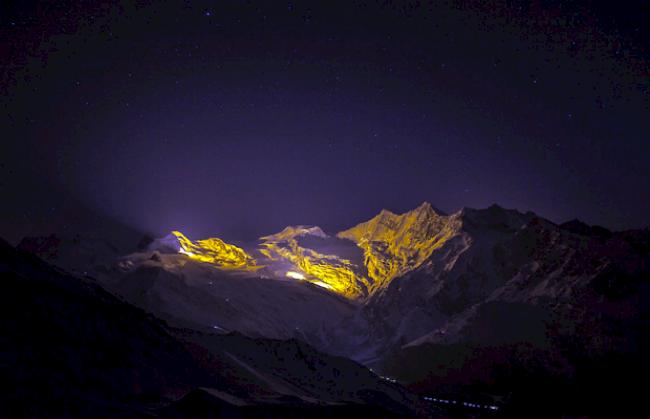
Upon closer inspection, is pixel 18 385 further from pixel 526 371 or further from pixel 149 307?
pixel 149 307

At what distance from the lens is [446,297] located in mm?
123312

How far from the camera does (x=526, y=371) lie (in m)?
60.0

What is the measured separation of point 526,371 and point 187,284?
299 feet

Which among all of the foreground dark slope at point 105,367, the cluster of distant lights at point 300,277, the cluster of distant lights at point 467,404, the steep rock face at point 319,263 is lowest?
the cluster of distant lights at point 467,404

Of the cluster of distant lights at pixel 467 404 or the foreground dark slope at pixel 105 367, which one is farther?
the cluster of distant lights at pixel 467 404

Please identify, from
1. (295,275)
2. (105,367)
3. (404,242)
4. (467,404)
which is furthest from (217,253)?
(105,367)

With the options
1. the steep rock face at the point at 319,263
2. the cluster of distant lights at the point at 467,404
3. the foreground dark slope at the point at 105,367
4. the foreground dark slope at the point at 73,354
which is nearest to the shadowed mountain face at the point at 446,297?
the steep rock face at the point at 319,263

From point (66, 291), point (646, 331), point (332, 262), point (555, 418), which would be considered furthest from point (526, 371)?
point (332, 262)

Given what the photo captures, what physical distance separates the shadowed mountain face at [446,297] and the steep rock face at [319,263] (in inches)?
24.3

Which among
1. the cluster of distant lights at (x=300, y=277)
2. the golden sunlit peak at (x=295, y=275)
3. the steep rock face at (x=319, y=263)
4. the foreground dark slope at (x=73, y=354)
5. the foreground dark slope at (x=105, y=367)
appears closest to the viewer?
the foreground dark slope at (x=73, y=354)

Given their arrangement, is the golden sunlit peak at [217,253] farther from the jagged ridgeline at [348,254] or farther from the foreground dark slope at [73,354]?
the foreground dark slope at [73,354]

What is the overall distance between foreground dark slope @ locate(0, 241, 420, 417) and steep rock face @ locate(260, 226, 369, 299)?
433ft

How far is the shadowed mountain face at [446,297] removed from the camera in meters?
60.4

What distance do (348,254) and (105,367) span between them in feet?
541
